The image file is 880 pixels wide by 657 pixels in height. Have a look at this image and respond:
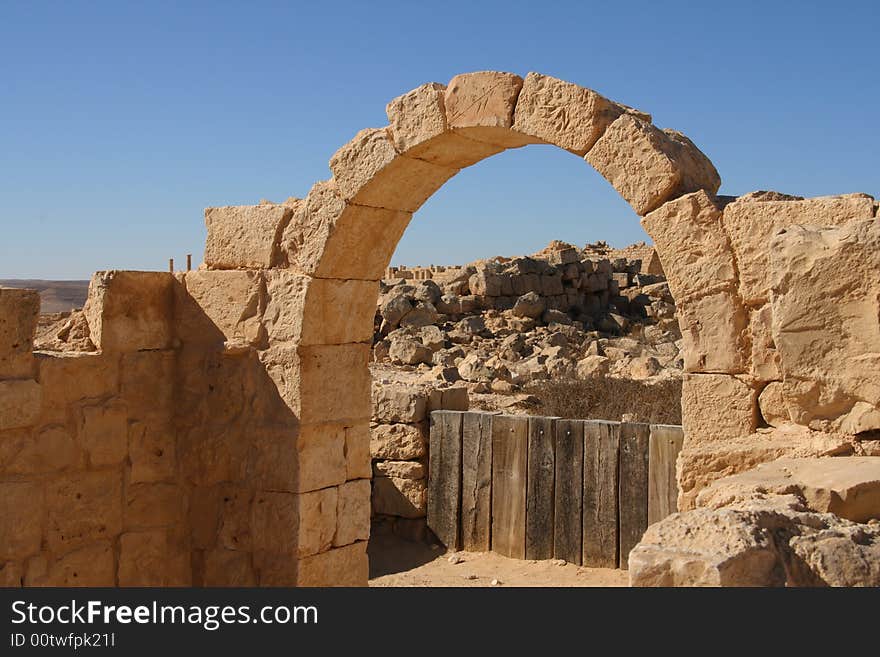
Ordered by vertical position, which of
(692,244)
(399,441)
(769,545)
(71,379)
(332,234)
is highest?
(332,234)

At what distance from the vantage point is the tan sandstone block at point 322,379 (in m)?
4.89

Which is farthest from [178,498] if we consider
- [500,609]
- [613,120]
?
[500,609]

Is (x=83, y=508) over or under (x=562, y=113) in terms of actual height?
under

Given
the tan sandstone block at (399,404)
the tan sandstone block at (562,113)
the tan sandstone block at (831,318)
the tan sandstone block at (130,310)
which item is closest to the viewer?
the tan sandstone block at (831,318)

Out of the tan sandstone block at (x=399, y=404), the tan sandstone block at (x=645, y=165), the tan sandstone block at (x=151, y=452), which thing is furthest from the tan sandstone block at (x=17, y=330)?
the tan sandstone block at (x=399, y=404)

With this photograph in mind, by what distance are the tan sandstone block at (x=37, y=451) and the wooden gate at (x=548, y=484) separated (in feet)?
12.8

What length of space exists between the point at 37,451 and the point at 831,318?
3.67m

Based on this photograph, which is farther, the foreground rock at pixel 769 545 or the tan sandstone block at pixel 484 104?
the tan sandstone block at pixel 484 104

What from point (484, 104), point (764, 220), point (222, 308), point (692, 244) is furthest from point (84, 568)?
point (764, 220)

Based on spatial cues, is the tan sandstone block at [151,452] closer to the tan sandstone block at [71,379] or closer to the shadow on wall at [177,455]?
the shadow on wall at [177,455]

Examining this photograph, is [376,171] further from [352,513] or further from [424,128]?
[352,513]

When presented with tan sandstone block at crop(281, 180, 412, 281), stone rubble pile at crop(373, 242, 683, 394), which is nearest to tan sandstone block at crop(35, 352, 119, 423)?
tan sandstone block at crop(281, 180, 412, 281)

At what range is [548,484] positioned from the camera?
744 cm

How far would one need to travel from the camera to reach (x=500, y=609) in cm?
195
